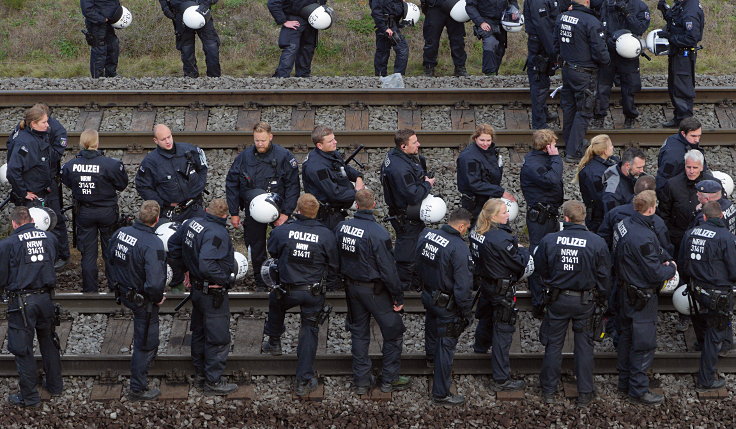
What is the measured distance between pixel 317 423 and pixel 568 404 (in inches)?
95.3

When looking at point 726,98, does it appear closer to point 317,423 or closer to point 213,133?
point 213,133

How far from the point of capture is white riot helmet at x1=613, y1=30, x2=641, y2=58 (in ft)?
49.8

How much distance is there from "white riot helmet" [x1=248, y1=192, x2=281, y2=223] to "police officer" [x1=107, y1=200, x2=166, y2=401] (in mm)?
1404

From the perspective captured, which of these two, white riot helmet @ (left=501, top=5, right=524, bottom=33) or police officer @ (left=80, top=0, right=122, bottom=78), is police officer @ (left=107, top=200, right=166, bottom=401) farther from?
white riot helmet @ (left=501, top=5, right=524, bottom=33)

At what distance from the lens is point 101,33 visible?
1738 cm

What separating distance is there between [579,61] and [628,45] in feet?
2.92

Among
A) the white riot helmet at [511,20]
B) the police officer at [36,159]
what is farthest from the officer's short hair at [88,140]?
the white riot helmet at [511,20]

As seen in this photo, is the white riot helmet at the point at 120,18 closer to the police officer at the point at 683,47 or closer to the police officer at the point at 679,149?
the police officer at the point at 683,47

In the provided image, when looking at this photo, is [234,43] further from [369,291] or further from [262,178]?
[369,291]

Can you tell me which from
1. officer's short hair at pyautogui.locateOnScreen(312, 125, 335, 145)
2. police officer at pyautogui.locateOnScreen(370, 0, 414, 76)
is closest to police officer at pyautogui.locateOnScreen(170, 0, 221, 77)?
police officer at pyautogui.locateOnScreen(370, 0, 414, 76)

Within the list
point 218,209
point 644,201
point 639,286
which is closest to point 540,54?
point 644,201

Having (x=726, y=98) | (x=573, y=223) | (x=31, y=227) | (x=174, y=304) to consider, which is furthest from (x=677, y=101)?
(x=31, y=227)

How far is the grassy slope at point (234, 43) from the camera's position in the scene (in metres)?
19.2

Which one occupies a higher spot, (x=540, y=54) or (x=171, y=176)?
(x=540, y=54)
